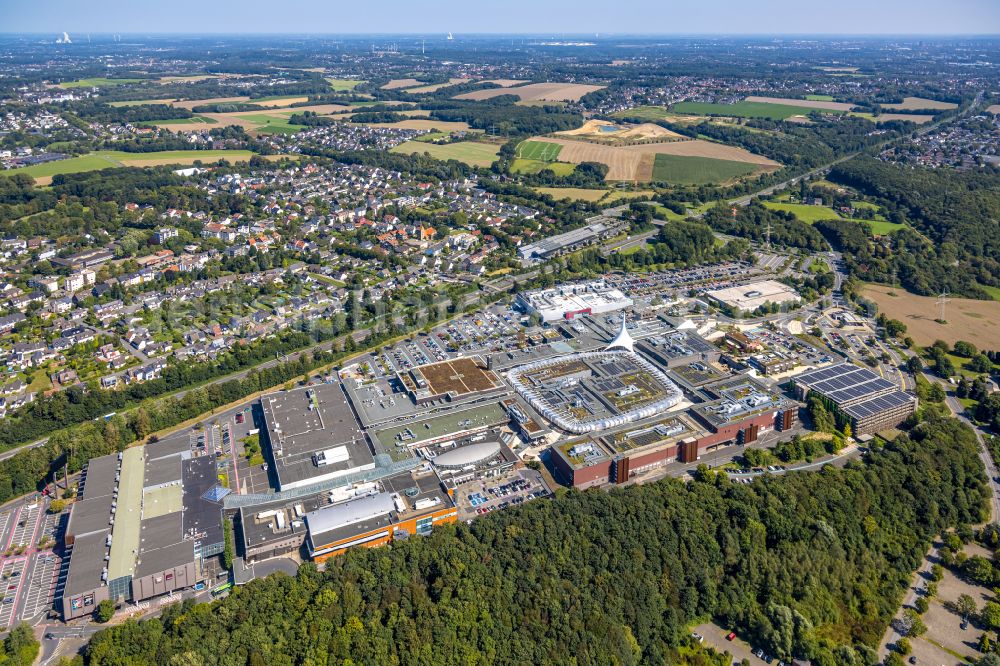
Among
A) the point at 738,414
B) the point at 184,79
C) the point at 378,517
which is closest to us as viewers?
the point at 378,517

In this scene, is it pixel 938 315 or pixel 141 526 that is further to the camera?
pixel 938 315

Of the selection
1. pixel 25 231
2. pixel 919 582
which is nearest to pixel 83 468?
pixel 919 582

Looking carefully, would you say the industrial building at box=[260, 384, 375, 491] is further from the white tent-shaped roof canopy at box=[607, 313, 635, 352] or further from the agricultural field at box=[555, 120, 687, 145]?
Answer: the agricultural field at box=[555, 120, 687, 145]

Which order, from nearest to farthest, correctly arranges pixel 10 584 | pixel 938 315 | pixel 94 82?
pixel 10 584 → pixel 938 315 → pixel 94 82

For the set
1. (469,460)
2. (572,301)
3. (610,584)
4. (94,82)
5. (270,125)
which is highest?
(610,584)

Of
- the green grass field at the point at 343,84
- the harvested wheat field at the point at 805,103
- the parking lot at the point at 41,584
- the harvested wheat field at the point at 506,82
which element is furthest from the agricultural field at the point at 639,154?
the green grass field at the point at 343,84

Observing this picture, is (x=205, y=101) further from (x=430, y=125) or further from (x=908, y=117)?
(x=908, y=117)

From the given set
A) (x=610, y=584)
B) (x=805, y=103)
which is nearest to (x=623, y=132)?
(x=805, y=103)

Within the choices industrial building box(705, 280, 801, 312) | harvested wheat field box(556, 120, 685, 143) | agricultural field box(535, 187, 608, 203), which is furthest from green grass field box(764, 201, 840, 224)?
harvested wheat field box(556, 120, 685, 143)

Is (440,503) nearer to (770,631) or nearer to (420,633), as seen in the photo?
(420,633)
